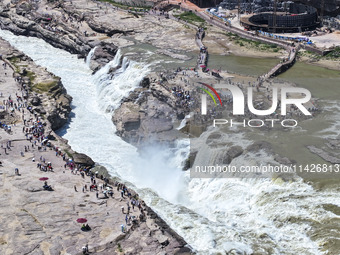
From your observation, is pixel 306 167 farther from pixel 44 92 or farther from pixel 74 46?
pixel 74 46

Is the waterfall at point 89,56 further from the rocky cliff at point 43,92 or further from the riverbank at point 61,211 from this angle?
the riverbank at point 61,211

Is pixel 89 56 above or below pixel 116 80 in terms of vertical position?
above

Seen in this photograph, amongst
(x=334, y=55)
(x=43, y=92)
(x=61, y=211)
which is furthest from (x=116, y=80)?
(x=61, y=211)

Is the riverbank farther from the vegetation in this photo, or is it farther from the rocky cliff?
the vegetation

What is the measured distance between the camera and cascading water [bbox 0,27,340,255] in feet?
155

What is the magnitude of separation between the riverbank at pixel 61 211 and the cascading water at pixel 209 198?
10.7 feet

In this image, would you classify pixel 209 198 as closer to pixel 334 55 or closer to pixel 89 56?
pixel 334 55

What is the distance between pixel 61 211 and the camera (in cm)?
4988

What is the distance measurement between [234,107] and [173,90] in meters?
10.7

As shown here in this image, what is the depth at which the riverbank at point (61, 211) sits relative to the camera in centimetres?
4519

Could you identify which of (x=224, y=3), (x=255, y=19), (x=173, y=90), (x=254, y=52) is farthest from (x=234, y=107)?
(x=224, y=3)

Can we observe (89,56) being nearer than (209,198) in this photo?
No

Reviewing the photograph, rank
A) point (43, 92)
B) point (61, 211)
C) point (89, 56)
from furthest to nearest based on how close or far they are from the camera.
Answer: point (89, 56) < point (43, 92) < point (61, 211)

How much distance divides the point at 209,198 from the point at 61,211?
648 inches
